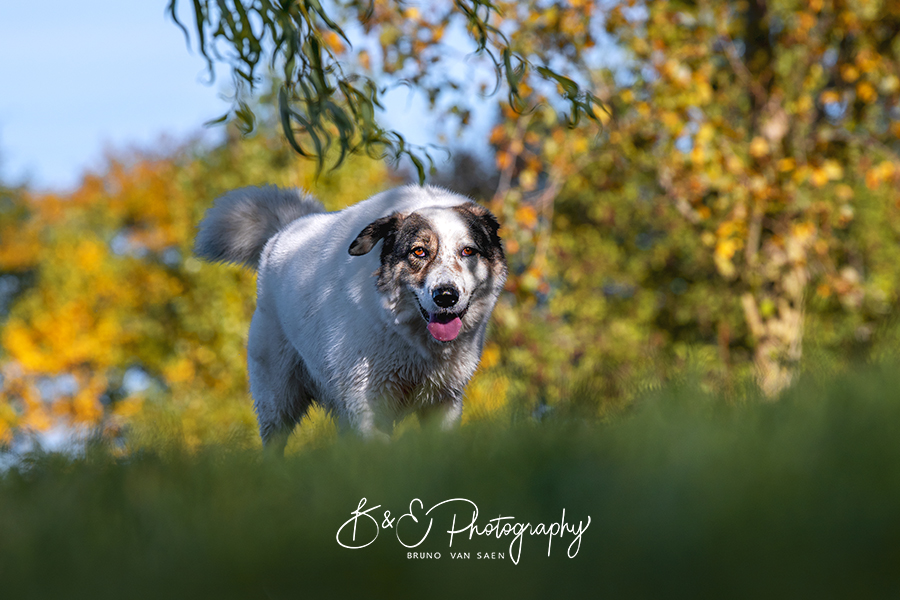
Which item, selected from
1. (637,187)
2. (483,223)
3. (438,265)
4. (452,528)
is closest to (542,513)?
(452,528)

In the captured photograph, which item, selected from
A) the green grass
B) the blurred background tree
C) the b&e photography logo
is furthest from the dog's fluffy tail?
the b&e photography logo

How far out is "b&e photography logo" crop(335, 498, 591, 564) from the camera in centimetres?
140

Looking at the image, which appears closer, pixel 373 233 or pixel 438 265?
pixel 438 265

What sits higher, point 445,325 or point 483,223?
point 483,223

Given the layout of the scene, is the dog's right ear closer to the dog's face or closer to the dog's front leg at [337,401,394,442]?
the dog's face

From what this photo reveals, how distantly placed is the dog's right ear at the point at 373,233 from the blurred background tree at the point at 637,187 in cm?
35

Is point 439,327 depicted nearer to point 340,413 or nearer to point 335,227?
point 340,413

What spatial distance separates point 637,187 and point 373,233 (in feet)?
28.2

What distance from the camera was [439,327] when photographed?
3.52 m

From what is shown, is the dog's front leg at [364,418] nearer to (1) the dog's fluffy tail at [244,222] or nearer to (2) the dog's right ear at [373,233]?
(2) the dog's right ear at [373,233]

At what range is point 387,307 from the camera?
367 cm

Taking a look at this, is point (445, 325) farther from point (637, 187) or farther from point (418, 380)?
point (637, 187)

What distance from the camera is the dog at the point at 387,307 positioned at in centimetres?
362

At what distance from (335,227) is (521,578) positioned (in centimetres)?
309
